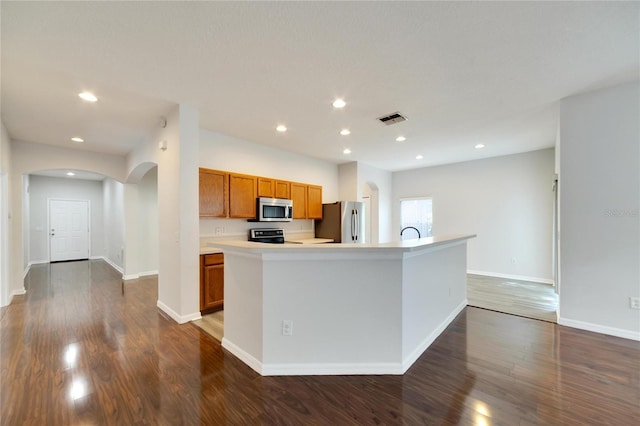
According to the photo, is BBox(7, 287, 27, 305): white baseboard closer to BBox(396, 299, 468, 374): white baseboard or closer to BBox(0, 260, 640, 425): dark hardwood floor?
BBox(0, 260, 640, 425): dark hardwood floor

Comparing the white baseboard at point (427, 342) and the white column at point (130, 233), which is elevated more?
the white column at point (130, 233)

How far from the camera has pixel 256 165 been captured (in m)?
4.98

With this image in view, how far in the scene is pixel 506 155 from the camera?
5.91m

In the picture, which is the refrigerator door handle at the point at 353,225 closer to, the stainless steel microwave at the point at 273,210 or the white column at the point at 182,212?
the stainless steel microwave at the point at 273,210

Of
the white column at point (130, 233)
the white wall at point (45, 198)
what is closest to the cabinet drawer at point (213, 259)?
the white column at point (130, 233)

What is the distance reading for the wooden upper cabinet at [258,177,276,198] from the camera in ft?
15.7

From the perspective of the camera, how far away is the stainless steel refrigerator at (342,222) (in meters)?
5.71

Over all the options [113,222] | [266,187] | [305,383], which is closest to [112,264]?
[113,222]

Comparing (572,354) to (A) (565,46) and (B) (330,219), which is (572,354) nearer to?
(A) (565,46)

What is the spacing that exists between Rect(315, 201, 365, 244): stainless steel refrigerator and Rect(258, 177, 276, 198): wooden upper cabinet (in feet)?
4.72

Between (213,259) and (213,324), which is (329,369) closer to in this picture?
(213,324)

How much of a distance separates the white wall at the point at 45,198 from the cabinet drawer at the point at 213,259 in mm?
7606

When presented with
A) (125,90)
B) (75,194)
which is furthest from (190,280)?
(75,194)

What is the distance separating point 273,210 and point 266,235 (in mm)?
475
